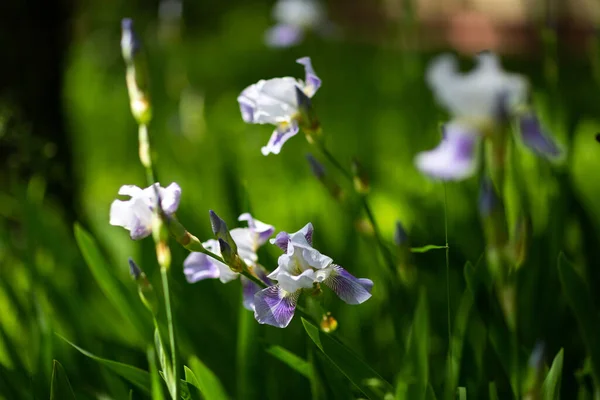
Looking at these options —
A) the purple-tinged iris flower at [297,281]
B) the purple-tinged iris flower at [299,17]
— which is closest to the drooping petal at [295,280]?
the purple-tinged iris flower at [297,281]

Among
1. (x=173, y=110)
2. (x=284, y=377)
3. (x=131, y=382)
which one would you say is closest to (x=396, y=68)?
(x=173, y=110)

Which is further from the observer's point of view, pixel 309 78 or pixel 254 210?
pixel 254 210

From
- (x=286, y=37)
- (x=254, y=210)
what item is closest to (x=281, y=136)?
(x=286, y=37)

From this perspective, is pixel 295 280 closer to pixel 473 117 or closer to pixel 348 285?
pixel 348 285

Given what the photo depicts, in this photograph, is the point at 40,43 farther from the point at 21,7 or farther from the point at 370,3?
the point at 370,3

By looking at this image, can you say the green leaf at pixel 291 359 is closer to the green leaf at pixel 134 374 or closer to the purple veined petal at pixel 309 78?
the green leaf at pixel 134 374

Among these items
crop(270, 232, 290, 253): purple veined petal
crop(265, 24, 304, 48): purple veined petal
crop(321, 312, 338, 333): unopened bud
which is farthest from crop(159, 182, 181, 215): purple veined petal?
crop(265, 24, 304, 48): purple veined petal
